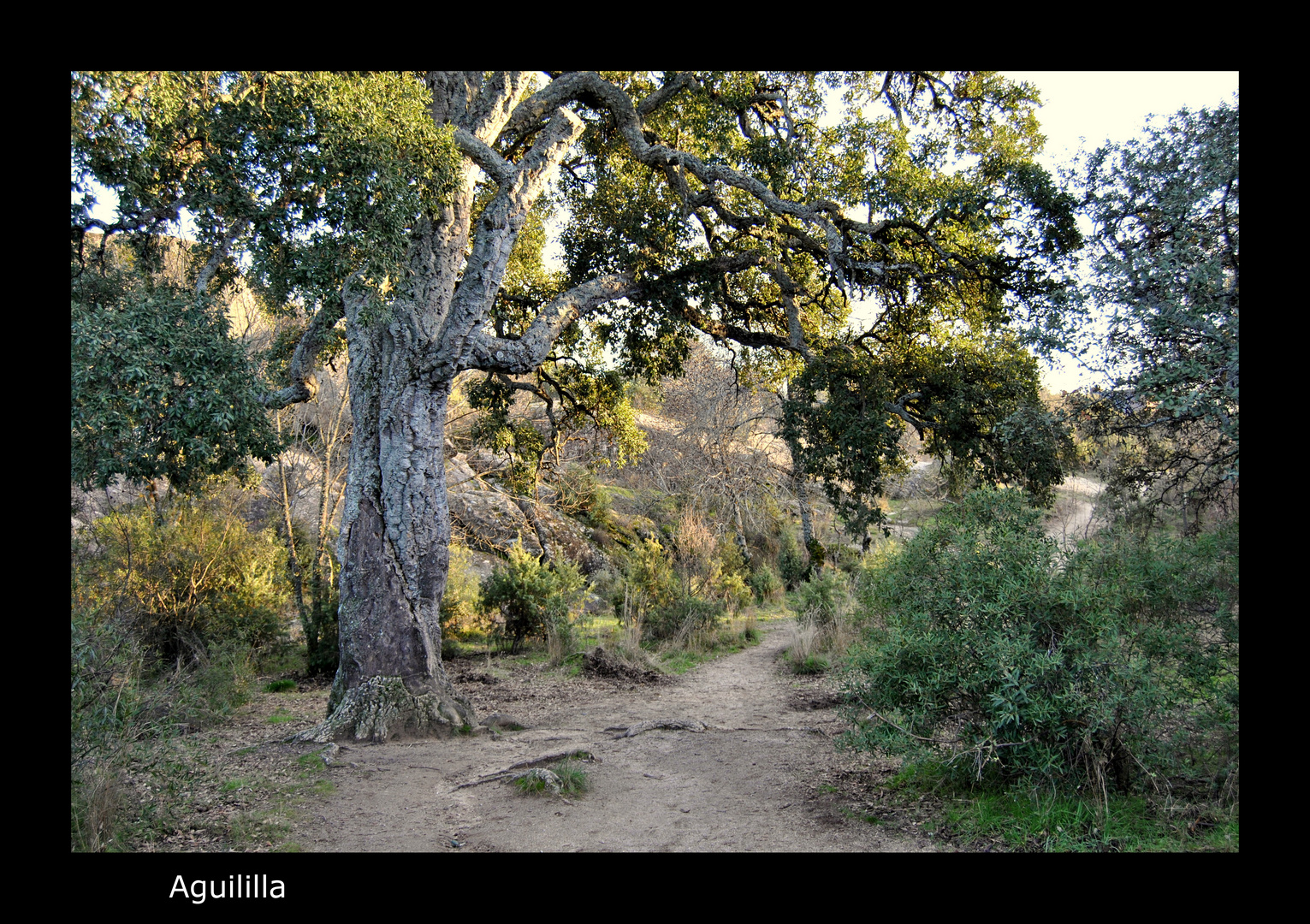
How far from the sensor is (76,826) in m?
3.80

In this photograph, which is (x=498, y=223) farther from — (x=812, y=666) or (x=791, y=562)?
(x=791, y=562)

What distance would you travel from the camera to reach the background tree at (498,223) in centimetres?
527

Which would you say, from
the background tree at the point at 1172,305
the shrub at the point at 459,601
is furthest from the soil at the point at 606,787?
the shrub at the point at 459,601

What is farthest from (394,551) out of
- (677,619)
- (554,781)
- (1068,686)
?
(677,619)

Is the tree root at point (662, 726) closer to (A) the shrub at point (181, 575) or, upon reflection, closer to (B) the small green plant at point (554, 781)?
(B) the small green plant at point (554, 781)

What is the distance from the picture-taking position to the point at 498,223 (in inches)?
307

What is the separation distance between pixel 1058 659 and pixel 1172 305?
231cm

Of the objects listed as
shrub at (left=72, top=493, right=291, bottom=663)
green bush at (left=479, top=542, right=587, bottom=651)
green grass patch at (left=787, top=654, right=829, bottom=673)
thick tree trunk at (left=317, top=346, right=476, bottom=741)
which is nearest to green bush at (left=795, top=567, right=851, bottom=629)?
green grass patch at (left=787, top=654, right=829, bottom=673)

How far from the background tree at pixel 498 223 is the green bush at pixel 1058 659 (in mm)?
2542

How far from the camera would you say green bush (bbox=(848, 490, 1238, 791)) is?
392 cm

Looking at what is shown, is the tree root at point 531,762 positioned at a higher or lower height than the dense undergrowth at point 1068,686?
lower

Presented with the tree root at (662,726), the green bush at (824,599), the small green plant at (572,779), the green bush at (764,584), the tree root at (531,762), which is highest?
the green bush at (824,599)

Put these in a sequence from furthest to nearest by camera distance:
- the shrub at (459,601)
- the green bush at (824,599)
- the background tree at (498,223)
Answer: the shrub at (459,601) < the green bush at (824,599) < the background tree at (498,223)
